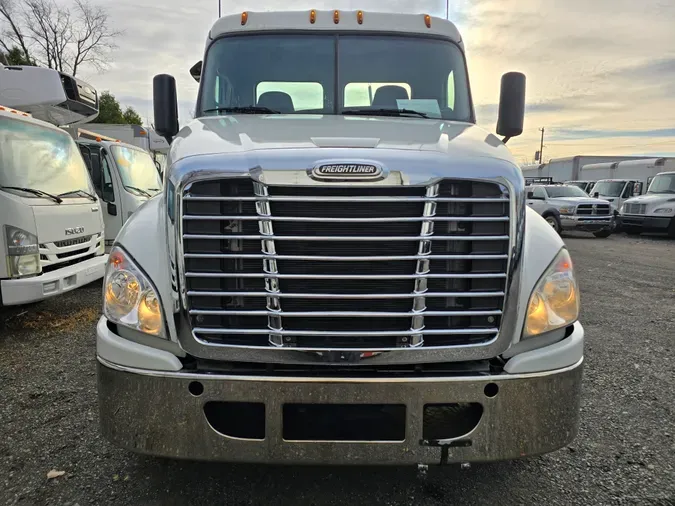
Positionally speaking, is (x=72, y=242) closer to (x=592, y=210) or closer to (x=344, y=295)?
(x=344, y=295)

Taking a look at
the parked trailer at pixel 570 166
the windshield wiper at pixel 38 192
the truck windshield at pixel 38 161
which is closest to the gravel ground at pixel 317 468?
the windshield wiper at pixel 38 192

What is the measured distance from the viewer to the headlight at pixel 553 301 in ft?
7.14

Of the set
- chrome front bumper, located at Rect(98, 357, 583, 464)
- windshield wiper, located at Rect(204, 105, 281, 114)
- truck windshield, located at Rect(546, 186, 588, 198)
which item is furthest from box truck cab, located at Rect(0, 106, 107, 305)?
truck windshield, located at Rect(546, 186, 588, 198)

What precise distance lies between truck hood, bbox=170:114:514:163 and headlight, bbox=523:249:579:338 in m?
0.57

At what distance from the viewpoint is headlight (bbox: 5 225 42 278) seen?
4832mm

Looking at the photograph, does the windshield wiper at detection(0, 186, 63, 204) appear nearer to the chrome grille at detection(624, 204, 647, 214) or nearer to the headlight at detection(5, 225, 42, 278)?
the headlight at detection(5, 225, 42, 278)

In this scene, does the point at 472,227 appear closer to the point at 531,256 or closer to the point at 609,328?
the point at 531,256

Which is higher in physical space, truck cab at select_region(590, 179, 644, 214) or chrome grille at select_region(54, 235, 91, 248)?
truck cab at select_region(590, 179, 644, 214)

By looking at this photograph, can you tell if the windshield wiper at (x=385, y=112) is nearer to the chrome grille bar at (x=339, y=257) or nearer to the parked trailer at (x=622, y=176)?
the chrome grille bar at (x=339, y=257)

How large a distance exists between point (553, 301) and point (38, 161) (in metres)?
5.87

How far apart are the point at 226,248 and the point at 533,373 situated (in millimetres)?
1424

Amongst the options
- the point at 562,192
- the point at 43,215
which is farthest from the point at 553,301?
the point at 562,192

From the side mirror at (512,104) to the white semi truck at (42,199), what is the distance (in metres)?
4.66

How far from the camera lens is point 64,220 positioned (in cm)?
564
